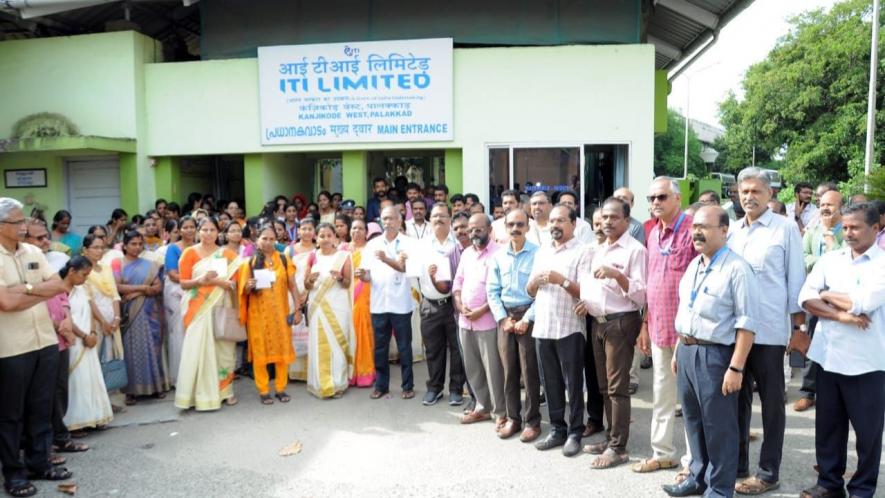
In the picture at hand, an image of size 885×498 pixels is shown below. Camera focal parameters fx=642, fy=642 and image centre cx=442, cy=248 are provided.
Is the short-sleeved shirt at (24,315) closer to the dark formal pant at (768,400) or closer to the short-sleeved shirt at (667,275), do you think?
the short-sleeved shirt at (667,275)

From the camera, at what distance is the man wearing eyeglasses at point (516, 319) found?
470 centimetres

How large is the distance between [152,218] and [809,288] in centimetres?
636

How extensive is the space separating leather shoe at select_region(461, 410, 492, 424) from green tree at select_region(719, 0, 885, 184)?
19.7 meters

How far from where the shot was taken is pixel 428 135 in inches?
369

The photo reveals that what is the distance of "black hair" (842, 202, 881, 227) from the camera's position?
3.49 metres

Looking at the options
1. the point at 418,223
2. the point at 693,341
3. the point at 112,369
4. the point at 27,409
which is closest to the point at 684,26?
the point at 418,223

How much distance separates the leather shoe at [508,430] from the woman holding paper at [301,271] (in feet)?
7.58

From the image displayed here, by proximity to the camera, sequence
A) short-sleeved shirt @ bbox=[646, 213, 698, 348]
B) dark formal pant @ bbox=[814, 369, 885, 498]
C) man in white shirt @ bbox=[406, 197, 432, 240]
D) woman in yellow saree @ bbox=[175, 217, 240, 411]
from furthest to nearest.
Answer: man in white shirt @ bbox=[406, 197, 432, 240]
woman in yellow saree @ bbox=[175, 217, 240, 411]
short-sleeved shirt @ bbox=[646, 213, 698, 348]
dark formal pant @ bbox=[814, 369, 885, 498]

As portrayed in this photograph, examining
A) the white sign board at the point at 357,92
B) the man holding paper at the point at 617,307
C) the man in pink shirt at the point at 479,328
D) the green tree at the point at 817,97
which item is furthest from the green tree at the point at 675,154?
the man holding paper at the point at 617,307

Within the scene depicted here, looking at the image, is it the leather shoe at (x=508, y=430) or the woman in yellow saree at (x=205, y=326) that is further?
the woman in yellow saree at (x=205, y=326)

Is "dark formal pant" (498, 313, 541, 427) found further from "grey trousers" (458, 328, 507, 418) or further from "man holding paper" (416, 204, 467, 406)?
"man holding paper" (416, 204, 467, 406)

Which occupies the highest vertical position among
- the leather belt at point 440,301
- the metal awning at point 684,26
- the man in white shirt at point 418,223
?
the metal awning at point 684,26

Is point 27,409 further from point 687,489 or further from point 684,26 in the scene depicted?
point 684,26

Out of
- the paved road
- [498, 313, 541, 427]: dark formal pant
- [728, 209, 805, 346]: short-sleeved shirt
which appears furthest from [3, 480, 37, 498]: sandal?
[728, 209, 805, 346]: short-sleeved shirt
